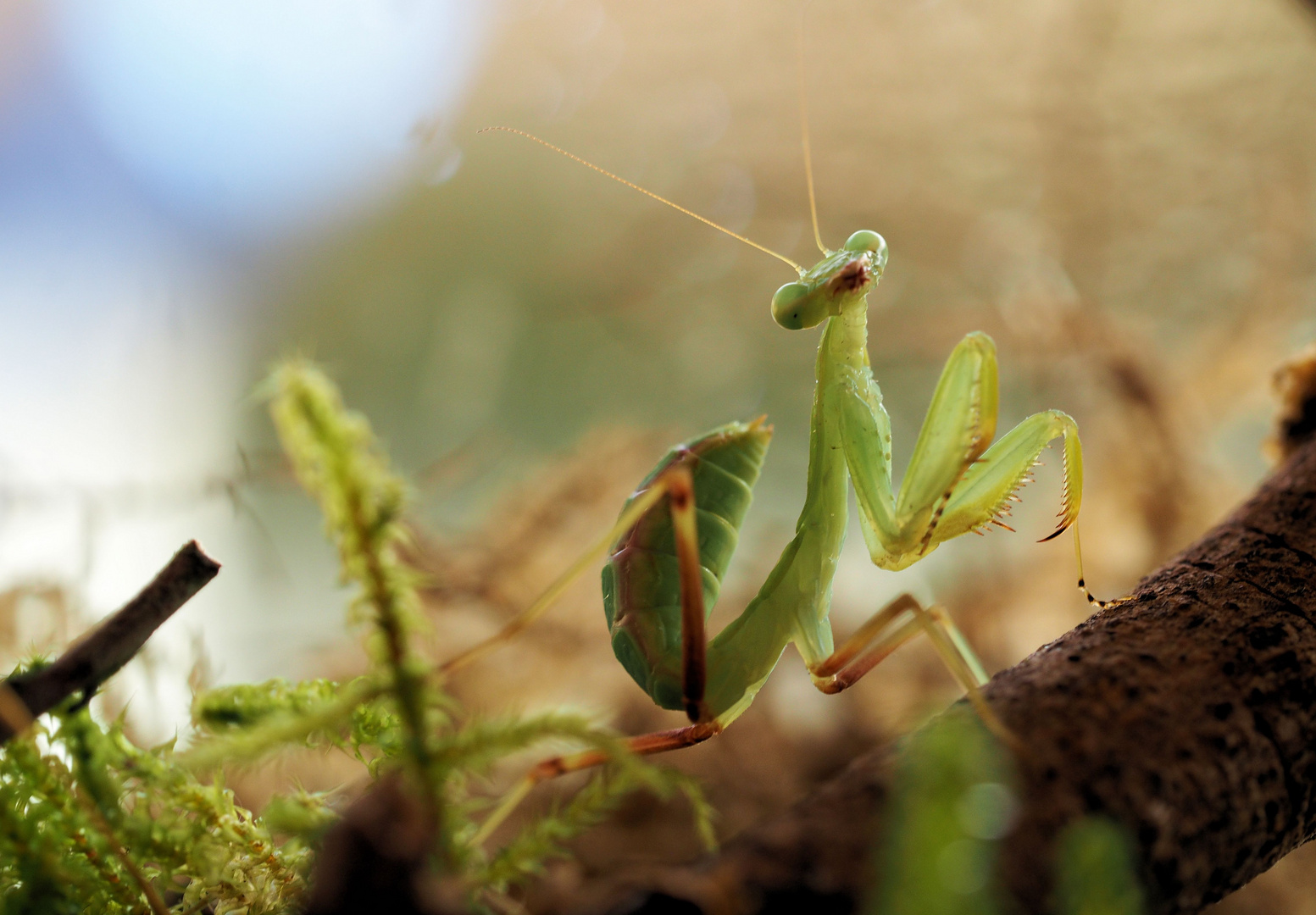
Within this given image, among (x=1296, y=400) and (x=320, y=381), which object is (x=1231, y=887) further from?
(x=1296, y=400)

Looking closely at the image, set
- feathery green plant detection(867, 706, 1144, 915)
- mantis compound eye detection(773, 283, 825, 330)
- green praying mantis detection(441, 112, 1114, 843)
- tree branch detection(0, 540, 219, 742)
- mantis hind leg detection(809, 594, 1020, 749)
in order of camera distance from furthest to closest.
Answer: mantis compound eye detection(773, 283, 825, 330)
green praying mantis detection(441, 112, 1114, 843)
mantis hind leg detection(809, 594, 1020, 749)
tree branch detection(0, 540, 219, 742)
feathery green plant detection(867, 706, 1144, 915)

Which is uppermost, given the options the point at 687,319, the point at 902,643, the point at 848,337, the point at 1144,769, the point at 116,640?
the point at 687,319

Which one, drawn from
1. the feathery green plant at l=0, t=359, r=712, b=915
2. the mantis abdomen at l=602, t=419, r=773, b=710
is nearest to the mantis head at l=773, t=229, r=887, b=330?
the mantis abdomen at l=602, t=419, r=773, b=710

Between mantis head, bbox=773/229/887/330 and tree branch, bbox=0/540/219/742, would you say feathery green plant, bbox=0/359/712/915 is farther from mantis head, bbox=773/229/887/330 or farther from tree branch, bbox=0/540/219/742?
mantis head, bbox=773/229/887/330

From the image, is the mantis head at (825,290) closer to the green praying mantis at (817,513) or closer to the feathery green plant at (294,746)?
the green praying mantis at (817,513)

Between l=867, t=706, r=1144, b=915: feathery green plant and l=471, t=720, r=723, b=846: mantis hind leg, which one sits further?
l=471, t=720, r=723, b=846: mantis hind leg

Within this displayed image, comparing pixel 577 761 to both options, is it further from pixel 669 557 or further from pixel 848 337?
pixel 848 337

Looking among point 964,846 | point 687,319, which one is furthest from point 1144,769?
point 687,319

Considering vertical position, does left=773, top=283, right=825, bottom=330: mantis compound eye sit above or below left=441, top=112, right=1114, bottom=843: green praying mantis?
above
